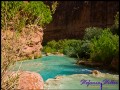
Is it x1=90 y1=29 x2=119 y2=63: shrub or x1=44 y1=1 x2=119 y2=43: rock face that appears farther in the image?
x1=44 y1=1 x2=119 y2=43: rock face

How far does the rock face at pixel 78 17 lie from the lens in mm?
32469

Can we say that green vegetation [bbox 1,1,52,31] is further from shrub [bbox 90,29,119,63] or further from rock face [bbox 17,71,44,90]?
shrub [bbox 90,29,119,63]

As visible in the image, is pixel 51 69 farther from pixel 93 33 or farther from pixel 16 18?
pixel 16 18

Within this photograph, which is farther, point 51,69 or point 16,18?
point 51,69

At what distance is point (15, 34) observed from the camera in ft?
8.36

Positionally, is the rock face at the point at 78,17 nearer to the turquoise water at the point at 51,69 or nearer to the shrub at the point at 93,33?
the shrub at the point at 93,33

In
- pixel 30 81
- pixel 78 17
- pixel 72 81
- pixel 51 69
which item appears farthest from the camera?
pixel 78 17

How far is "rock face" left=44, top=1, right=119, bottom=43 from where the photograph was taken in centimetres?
3247

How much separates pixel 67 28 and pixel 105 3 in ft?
19.2

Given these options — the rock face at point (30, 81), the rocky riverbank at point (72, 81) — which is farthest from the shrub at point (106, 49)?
the rock face at point (30, 81)

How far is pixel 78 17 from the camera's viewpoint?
3466 centimetres

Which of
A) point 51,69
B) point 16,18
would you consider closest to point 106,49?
point 51,69

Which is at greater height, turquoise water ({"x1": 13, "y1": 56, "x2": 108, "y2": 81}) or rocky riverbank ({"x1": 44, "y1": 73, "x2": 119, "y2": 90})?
rocky riverbank ({"x1": 44, "y1": 73, "x2": 119, "y2": 90})


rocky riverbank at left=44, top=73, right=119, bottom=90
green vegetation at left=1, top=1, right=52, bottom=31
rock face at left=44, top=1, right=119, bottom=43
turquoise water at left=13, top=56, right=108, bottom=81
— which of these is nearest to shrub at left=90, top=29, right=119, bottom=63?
turquoise water at left=13, top=56, right=108, bottom=81
